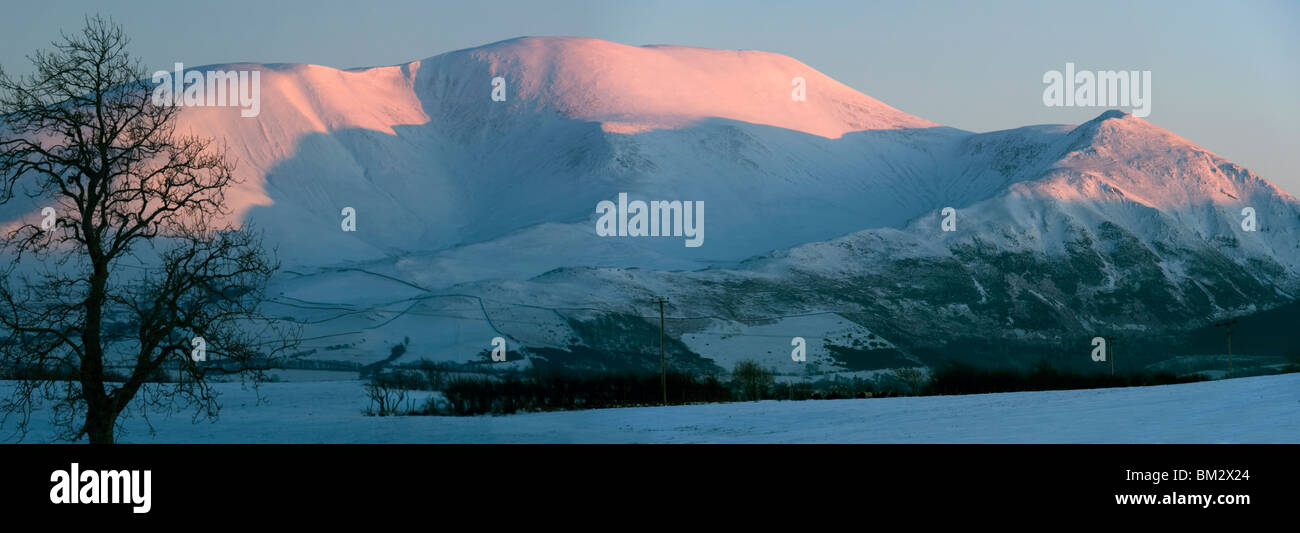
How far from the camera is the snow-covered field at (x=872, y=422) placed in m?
28.9

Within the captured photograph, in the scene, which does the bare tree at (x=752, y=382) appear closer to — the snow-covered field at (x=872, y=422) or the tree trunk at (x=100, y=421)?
the snow-covered field at (x=872, y=422)

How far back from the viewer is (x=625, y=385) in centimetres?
8644

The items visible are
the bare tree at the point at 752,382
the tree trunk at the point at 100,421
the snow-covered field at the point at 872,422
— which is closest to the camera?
the tree trunk at the point at 100,421

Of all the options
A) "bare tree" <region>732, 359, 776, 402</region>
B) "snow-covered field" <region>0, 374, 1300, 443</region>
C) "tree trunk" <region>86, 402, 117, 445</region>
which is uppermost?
"tree trunk" <region>86, 402, 117, 445</region>

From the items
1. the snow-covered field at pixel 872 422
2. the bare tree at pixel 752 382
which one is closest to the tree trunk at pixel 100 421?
the snow-covered field at pixel 872 422

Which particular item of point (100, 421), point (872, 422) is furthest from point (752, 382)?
point (100, 421)

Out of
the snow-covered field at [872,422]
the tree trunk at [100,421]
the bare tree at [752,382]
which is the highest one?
the tree trunk at [100,421]

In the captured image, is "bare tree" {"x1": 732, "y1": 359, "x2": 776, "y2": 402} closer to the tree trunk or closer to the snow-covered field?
the snow-covered field

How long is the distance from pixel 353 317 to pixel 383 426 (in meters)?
105

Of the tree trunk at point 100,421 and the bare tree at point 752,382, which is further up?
the tree trunk at point 100,421

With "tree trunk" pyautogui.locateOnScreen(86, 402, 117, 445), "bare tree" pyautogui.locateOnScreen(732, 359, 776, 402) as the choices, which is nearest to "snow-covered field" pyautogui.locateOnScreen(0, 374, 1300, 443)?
"tree trunk" pyautogui.locateOnScreen(86, 402, 117, 445)

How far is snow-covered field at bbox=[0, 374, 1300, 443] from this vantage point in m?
28.9
